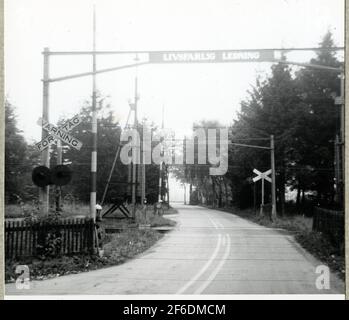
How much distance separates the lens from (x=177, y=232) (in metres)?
20.5

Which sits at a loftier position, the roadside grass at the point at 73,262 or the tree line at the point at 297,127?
the tree line at the point at 297,127

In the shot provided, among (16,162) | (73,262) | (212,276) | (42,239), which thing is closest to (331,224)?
(212,276)

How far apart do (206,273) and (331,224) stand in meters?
4.89

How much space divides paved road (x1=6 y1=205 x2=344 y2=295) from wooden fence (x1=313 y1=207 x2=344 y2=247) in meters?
0.89

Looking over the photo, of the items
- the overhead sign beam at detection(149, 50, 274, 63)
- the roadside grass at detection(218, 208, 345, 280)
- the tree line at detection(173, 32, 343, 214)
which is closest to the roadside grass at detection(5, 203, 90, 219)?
the overhead sign beam at detection(149, 50, 274, 63)

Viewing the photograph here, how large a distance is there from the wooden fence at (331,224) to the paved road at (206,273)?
893 mm

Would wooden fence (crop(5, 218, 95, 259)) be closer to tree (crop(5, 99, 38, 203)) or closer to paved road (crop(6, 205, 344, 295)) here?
paved road (crop(6, 205, 344, 295))

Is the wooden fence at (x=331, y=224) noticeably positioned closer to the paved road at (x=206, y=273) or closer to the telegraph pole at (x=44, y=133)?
the paved road at (x=206, y=273)

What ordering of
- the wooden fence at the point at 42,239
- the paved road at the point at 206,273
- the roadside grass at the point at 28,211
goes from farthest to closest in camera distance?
1. the roadside grass at the point at 28,211
2. the wooden fence at the point at 42,239
3. the paved road at the point at 206,273

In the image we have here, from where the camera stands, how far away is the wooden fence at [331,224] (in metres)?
11.7

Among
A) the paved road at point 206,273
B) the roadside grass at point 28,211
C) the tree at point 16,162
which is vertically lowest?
the paved road at point 206,273

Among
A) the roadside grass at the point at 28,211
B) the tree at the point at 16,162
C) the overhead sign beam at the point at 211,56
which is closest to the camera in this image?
the overhead sign beam at the point at 211,56

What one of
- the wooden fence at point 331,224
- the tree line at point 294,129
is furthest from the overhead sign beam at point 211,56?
the tree line at point 294,129
